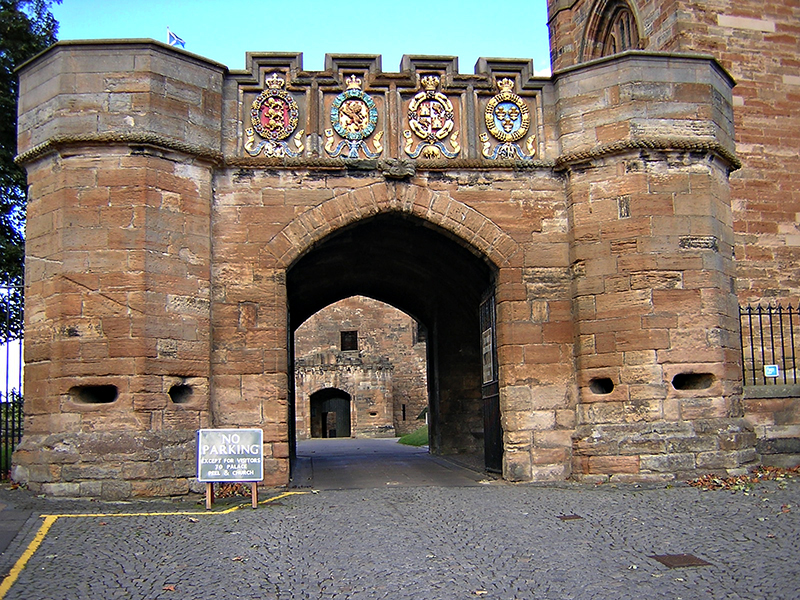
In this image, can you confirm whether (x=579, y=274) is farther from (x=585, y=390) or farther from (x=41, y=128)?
(x=41, y=128)

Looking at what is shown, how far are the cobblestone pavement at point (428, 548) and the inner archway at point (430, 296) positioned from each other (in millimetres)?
5086

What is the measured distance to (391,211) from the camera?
35.2ft

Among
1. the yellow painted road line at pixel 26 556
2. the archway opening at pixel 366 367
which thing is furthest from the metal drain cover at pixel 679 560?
the archway opening at pixel 366 367

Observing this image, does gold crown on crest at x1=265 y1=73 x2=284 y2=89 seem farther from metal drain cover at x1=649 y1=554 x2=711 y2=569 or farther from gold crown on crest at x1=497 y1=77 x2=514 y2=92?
metal drain cover at x1=649 y1=554 x2=711 y2=569

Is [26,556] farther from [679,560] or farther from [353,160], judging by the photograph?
[353,160]

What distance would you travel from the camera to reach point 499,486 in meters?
10.1

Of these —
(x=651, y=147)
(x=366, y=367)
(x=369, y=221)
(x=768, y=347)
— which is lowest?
(x=768, y=347)

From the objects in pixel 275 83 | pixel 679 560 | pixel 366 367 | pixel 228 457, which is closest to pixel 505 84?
pixel 275 83

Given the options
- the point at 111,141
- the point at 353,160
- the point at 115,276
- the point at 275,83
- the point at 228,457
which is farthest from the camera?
the point at 275,83

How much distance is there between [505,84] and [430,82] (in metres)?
1.01

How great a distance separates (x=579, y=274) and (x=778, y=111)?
6.59 metres

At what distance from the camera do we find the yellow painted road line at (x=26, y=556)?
558 cm

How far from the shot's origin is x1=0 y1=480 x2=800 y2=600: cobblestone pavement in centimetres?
552

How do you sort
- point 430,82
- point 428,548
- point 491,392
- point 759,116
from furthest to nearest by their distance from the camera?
1. point 759,116
2. point 491,392
3. point 430,82
4. point 428,548
